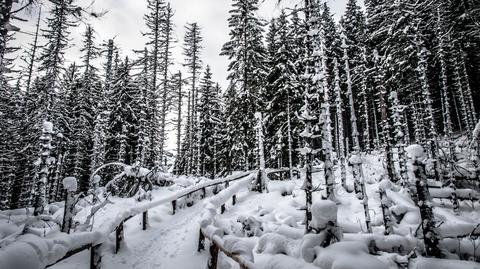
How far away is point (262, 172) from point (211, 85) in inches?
713

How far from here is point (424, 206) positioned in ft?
14.7

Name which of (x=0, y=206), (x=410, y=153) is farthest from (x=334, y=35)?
(x=0, y=206)

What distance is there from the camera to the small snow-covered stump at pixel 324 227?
3708 millimetres

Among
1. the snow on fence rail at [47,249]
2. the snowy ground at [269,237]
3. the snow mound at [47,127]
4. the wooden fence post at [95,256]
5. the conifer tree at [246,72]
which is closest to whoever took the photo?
the snow on fence rail at [47,249]

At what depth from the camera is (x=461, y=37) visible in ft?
74.3

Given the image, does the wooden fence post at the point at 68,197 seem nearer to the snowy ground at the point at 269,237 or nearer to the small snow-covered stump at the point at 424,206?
the snowy ground at the point at 269,237

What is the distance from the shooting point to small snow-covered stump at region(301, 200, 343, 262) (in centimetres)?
371

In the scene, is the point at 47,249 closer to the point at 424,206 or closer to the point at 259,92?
the point at 424,206

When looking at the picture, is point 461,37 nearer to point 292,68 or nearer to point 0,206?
point 292,68

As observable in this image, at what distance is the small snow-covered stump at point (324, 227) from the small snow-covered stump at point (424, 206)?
1.68 meters

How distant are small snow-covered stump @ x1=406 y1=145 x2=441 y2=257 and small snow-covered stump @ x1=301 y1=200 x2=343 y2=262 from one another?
5.53 feet

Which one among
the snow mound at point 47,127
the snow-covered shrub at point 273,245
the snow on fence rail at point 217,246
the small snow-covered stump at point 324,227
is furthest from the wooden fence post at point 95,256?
the snow mound at point 47,127

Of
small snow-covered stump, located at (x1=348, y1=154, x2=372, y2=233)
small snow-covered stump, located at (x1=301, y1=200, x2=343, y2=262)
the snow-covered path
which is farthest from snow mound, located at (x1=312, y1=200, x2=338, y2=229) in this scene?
small snow-covered stump, located at (x1=348, y1=154, x2=372, y2=233)

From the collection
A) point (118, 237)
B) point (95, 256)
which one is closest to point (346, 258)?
point (95, 256)
